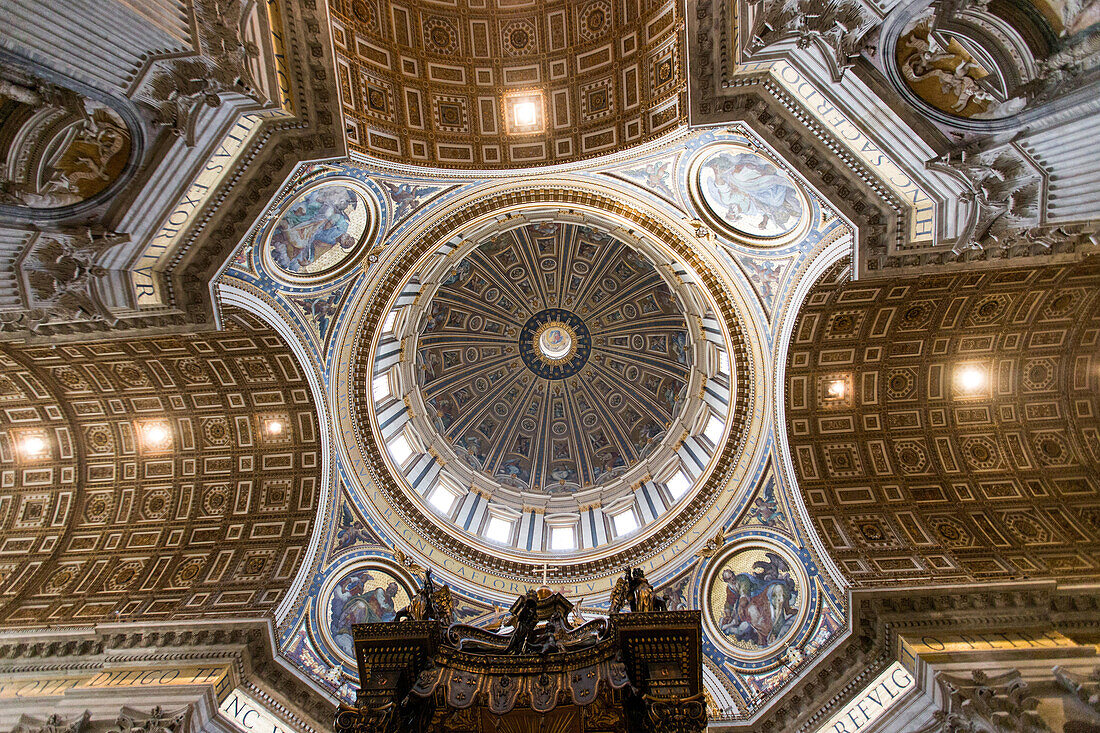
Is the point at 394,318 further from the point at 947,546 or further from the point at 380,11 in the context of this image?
the point at 947,546

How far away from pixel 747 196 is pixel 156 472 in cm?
1855

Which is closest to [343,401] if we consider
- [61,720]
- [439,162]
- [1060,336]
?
[439,162]

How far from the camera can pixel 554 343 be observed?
28266mm

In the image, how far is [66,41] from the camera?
828 cm

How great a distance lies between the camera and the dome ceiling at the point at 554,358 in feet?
83.3

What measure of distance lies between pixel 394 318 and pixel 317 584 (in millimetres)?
8689

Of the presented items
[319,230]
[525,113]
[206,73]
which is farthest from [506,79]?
[206,73]

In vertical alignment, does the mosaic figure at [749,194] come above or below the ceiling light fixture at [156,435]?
above

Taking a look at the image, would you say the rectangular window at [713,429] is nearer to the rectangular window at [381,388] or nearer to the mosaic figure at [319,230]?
the rectangular window at [381,388]

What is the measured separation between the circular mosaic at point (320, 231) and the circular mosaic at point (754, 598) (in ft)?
46.0

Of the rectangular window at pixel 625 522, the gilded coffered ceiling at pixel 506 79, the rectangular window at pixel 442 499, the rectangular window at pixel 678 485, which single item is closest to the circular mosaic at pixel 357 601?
the rectangular window at pixel 442 499

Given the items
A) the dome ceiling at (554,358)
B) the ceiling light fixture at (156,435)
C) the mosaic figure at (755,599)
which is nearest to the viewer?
the mosaic figure at (755,599)

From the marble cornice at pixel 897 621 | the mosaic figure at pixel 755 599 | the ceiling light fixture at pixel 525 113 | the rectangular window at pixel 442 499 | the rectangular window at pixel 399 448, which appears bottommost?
the marble cornice at pixel 897 621

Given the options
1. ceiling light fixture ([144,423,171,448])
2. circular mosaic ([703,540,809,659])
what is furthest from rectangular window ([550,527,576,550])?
ceiling light fixture ([144,423,171,448])
